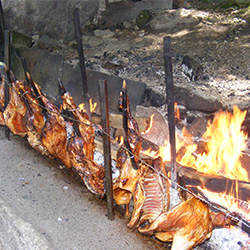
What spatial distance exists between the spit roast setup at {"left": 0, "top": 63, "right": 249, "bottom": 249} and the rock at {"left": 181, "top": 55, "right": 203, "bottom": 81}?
89.5 inches

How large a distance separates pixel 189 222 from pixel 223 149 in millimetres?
1358

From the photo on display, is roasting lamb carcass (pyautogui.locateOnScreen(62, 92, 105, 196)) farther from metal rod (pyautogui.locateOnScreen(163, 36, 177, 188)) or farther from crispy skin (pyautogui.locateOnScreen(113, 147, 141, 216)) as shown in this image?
metal rod (pyautogui.locateOnScreen(163, 36, 177, 188))

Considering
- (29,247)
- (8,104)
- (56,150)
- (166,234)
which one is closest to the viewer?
(166,234)

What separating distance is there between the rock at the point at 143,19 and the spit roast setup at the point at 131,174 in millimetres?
3613

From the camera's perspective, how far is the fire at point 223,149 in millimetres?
3426

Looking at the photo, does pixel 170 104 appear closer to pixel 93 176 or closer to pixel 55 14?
pixel 93 176

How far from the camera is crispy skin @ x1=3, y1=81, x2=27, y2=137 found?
14.2 ft

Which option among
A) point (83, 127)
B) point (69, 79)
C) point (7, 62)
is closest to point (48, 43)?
point (69, 79)

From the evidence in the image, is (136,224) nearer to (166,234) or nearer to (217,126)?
(166,234)

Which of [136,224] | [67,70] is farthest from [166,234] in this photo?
[67,70]

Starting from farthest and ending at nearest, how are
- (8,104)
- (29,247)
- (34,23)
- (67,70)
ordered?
(34,23) < (67,70) < (8,104) < (29,247)

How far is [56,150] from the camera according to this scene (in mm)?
3918

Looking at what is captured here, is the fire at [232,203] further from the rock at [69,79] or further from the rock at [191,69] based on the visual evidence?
the rock at [191,69]

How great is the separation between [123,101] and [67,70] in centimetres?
321
